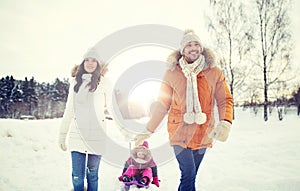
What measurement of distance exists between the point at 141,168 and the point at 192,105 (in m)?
1.53

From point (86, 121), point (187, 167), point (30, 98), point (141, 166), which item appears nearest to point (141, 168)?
point (141, 166)

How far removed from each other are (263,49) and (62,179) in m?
10.8

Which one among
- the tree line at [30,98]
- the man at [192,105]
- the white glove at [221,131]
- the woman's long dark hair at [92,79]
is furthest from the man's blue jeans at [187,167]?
the tree line at [30,98]

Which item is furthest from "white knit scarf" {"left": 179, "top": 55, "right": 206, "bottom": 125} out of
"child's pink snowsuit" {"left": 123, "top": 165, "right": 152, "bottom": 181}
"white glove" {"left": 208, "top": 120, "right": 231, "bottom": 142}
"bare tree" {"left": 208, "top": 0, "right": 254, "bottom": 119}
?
"bare tree" {"left": 208, "top": 0, "right": 254, "bottom": 119}

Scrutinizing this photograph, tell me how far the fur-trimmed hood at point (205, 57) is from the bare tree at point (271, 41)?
421 inches

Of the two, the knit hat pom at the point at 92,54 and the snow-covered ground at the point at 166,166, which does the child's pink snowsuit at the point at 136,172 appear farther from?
the knit hat pom at the point at 92,54

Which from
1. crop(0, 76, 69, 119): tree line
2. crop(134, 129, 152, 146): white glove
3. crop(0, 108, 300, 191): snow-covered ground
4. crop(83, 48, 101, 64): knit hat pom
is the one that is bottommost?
crop(0, 108, 300, 191): snow-covered ground

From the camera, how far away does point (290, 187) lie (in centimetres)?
318

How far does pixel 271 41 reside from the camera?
470 inches

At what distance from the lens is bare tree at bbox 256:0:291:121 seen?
11.6 metres

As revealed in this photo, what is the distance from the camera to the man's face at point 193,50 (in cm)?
236

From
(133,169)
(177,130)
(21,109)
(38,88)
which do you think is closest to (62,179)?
(133,169)

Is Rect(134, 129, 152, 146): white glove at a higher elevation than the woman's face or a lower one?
lower

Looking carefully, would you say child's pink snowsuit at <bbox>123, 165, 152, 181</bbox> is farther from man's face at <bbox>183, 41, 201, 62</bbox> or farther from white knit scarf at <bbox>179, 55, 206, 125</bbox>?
man's face at <bbox>183, 41, 201, 62</bbox>
